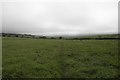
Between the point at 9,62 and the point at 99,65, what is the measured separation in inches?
695

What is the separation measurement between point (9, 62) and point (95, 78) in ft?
57.0

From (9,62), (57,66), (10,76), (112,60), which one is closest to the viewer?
(10,76)

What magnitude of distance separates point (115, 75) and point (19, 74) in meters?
15.3

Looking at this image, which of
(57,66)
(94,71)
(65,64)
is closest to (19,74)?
(57,66)

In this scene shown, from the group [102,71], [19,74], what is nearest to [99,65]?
[102,71]

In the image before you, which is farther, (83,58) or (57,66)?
(83,58)

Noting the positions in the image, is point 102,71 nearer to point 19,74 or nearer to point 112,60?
point 112,60

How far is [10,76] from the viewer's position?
25.9 metres

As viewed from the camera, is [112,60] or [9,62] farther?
[112,60]

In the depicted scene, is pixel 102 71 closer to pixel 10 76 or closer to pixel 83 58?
pixel 83 58

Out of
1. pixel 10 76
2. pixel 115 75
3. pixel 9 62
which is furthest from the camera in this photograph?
pixel 9 62

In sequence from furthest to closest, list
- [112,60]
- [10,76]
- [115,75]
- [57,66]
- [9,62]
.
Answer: [112,60], [9,62], [57,66], [115,75], [10,76]

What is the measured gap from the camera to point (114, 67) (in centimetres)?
3272

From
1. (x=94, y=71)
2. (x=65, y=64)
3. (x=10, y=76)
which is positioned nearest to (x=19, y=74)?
(x=10, y=76)
